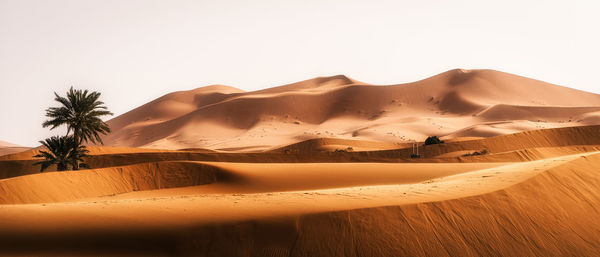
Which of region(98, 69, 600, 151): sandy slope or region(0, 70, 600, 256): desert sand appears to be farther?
region(98, 69, 600, 151): sandy slope

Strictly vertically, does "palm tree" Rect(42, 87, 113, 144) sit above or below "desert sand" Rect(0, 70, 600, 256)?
above

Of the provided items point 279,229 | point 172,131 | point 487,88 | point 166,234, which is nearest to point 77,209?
point 166,234

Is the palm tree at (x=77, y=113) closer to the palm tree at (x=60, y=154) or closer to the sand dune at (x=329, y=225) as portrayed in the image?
the palm tree at (x=60, y=154)

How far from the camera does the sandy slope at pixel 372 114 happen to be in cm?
9638

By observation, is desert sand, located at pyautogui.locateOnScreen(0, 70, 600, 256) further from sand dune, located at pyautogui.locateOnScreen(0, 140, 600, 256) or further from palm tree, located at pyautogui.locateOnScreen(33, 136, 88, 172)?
palm tree, located at pyautogui.locateOnScreen(33, 136, 88, 172)

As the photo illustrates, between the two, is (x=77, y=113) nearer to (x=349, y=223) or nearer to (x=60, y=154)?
(x=60, y=154)

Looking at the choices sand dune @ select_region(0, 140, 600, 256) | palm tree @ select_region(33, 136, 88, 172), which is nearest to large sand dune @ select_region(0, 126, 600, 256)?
sand dune @ select_region(0, 140, 600, 256)

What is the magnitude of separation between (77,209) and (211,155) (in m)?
24.3

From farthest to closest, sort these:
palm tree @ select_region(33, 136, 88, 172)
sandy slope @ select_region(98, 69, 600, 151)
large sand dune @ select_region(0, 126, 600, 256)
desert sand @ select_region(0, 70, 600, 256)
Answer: sandy slope @ select_region(98, 69, 600, 151) < palm tree @ select_region(33, 136, 88, 172) < desert sand @ select_region(0, 70, 600, 256) < large sand dune @ select_region(0, 126, 600, 256)

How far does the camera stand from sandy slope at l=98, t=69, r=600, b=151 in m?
96.4

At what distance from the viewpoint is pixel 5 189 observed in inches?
731

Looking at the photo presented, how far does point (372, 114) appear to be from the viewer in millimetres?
116562

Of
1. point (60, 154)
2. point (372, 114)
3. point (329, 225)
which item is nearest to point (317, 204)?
point (329, 225)

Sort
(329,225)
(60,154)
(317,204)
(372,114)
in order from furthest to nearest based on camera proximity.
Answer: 1. (372,114)
2. (60,154)
3. (317,204)
4. (329,225)
